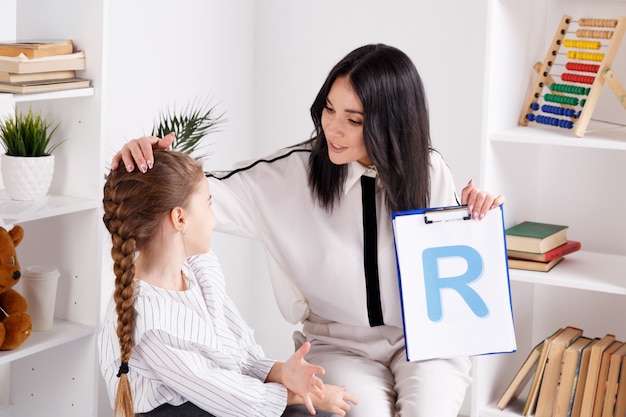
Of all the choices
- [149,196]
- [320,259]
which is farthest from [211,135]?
[149,196]

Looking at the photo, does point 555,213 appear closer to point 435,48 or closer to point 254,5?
point 435,48

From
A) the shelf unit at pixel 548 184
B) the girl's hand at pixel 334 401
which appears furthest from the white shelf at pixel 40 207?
the shelf unit at pixel 548 184

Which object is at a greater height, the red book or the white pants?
the red book

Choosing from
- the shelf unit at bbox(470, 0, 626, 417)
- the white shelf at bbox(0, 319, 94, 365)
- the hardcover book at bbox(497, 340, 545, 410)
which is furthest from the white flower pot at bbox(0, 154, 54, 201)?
the hardcover book at bbox(497, 340, 545, 410)

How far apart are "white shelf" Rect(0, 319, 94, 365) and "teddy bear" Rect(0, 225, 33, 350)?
0.8 inches

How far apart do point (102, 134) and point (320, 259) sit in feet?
1.79

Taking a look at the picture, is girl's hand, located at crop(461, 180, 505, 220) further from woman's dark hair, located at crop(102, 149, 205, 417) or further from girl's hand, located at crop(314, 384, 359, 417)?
woman's dark hair, located at crop(102, 149, 205, 417)

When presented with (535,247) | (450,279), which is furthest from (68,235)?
(535,247)

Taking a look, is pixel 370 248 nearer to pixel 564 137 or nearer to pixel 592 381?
pixel 564 137

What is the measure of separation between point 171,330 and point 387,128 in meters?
0.62

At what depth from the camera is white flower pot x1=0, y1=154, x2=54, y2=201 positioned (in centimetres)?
198

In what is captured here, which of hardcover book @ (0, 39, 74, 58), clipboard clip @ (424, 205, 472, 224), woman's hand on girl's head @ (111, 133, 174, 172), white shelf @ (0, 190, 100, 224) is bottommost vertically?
white shelf @ (0, 190, 100, 224)

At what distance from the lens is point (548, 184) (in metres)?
2.62

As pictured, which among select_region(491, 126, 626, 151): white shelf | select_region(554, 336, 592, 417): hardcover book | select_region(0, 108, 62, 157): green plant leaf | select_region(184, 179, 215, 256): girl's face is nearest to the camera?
select_region(184, 179, 215, 256): girl's face
